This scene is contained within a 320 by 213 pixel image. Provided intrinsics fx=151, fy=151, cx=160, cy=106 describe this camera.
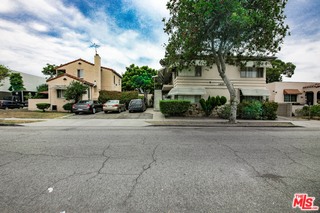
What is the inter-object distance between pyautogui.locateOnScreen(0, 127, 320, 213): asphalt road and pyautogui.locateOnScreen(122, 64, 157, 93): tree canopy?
32744 millimetres

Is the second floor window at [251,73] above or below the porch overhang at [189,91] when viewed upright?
above

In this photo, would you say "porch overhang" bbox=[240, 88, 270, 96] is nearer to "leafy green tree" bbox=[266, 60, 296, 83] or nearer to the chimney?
the chimney

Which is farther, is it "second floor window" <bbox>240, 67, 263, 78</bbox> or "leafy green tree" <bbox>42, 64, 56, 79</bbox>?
"leafy green tree" <bbox>42, 64, 56, 79</bbox>

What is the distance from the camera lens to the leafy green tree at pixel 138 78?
37.5m

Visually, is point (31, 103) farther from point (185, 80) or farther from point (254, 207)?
point (254, 207)

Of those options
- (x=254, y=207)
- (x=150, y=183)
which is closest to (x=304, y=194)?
(x=254, y=207)

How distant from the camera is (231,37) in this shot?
10.8m

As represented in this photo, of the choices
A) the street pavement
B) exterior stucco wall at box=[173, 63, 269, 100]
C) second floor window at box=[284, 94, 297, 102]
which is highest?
exterior stucco wall at box=[173, 63, 269, 100]

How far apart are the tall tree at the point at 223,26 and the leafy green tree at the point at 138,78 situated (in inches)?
1020

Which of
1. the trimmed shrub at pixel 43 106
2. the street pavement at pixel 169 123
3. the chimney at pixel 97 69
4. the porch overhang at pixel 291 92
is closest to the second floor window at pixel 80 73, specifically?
the chimney at pixel 97 69

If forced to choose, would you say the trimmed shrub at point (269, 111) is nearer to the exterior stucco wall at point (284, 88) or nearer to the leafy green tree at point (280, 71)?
the exterior stucco wall at point (284, 88)

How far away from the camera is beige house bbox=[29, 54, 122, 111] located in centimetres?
2052

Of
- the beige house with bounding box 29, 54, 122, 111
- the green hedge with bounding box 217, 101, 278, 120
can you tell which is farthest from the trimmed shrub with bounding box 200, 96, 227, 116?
the beige house with bounding box 29, 54, 122, 111

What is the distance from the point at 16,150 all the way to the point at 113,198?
15.6 feet
